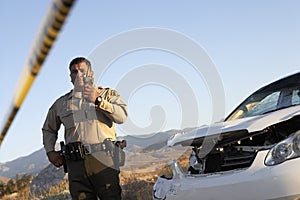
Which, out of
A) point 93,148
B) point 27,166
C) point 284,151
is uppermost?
point 27,166

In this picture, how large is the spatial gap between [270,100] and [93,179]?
8.29ft

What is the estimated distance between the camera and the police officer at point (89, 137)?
484 centimetres

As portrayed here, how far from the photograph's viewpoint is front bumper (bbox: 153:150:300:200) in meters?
4.19

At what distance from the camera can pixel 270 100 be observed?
20.2ft

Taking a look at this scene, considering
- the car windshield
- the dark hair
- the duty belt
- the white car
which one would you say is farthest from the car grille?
the dark hair

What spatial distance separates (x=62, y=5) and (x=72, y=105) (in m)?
3.89

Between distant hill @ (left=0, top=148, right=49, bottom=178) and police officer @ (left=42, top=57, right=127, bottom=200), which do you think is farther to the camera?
distant hill @ (left=0, top=148, right=49, bottom=178)

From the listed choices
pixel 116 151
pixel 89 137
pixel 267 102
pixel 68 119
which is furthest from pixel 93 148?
pixel 267 102

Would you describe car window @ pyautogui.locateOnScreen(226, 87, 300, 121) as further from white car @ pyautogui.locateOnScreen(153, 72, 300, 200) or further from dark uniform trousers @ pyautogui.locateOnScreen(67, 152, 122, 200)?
dark uniform trousers @ pyautogui.locateOnScreen(67, 152, 122, 200)

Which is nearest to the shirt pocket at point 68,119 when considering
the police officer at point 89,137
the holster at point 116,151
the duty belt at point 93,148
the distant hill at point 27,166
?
the police officer at point 89,137

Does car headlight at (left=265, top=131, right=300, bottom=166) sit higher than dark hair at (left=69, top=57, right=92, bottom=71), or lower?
lower

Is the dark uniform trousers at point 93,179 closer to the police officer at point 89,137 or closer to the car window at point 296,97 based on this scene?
the police officer at point 89,137

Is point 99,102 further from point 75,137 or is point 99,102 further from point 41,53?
point 41,53

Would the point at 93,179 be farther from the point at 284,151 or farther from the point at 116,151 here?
the point at 284,151
